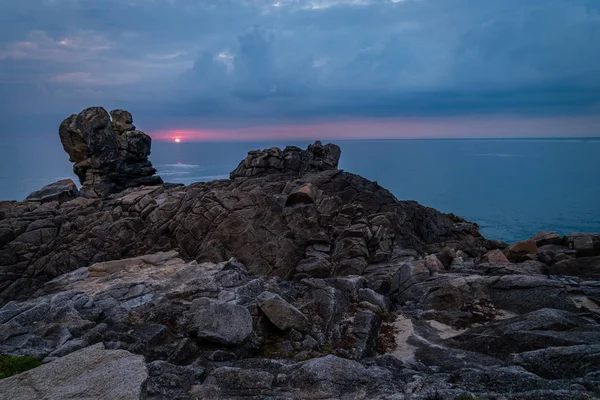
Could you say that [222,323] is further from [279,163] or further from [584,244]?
[279,163]

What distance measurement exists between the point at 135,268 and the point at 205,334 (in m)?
17.2

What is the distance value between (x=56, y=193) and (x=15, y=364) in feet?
133

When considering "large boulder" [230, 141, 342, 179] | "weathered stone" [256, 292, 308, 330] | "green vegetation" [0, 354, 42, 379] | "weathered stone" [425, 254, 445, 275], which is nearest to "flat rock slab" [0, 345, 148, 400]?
"green vegetation" [0, 354, 42, 379]

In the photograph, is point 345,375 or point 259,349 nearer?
point 345,375

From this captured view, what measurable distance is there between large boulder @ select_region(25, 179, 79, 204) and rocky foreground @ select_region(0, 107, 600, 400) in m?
0.30

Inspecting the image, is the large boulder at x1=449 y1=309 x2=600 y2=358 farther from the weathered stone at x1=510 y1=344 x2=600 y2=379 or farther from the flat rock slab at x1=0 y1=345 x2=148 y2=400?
the flat rock slab at x1=0 y1=345 x2=148 y2=400

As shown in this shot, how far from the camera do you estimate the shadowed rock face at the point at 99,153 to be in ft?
177

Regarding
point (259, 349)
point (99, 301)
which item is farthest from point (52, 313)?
point (259, 349)

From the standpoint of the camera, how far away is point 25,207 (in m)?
42.4

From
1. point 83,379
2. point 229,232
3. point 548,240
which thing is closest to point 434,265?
point 548,240

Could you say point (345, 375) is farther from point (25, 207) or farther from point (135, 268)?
point (25, 207)

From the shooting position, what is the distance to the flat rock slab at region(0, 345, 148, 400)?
1221cm

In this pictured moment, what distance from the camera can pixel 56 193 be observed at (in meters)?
48.6

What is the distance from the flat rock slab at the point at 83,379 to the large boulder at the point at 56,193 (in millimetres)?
40271
